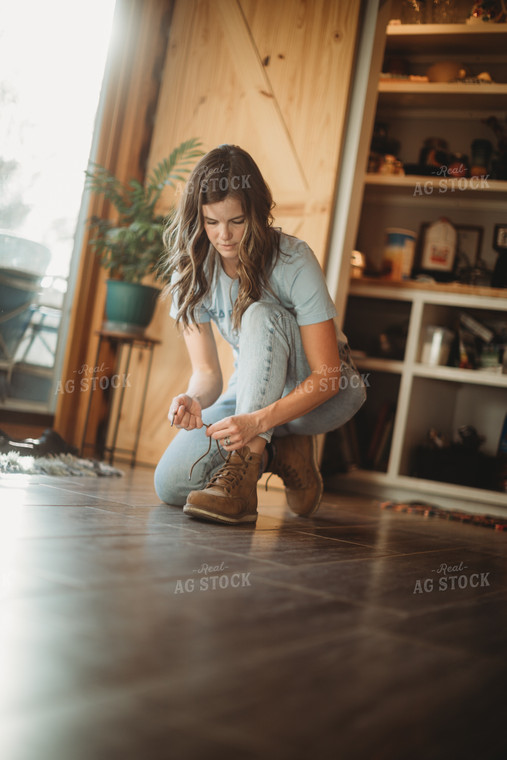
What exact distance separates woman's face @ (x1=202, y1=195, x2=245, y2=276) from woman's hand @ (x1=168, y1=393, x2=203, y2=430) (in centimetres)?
33

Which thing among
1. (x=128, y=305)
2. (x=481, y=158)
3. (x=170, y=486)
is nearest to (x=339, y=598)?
(x=170, y=486)

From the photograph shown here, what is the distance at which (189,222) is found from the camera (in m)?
1.67

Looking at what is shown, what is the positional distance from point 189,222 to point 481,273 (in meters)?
2.10

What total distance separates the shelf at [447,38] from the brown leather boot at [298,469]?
7.50ft

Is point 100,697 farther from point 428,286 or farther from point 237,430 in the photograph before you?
point 428,286

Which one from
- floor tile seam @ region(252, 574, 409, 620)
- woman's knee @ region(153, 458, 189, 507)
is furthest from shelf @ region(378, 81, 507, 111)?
floor tile seam @ region(252, 574, 409, 620)

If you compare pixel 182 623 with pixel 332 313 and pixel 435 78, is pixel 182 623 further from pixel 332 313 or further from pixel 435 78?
pixel 435 78

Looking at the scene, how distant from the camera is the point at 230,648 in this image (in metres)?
0.69

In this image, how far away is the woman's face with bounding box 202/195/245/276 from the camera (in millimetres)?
1574

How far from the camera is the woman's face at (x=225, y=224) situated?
1574mm

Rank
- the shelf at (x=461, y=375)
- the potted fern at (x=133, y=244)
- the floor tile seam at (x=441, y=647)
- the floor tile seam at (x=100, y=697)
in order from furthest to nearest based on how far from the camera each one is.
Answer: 1. the shelf at (x=461, y=375)
2. the potted fern at (x=133, y=244)
3. the floor tile seam at (x=441, y=647)
4. the floor tile seam at (x=100, y=697)

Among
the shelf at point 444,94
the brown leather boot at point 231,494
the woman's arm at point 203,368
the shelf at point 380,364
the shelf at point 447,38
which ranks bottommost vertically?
the brown leather boot at point 231,494

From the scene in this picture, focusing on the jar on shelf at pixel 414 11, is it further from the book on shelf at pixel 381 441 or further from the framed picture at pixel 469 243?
the book on shelf at pixel 381 441

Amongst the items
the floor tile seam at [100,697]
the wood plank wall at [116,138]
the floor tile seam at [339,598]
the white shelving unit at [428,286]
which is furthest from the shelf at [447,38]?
the floor tile seam at [100,697]
